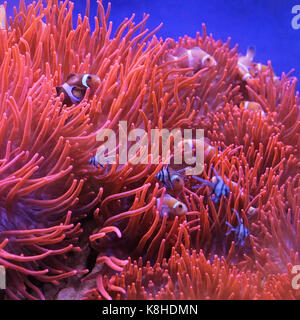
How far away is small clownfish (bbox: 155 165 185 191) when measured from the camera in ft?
5.36

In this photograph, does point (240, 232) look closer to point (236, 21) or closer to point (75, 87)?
point (75, 87)

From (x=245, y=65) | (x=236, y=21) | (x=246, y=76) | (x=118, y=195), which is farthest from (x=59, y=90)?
(x=236, y=21)

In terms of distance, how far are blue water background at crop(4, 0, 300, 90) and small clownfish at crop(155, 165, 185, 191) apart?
2.13 meters

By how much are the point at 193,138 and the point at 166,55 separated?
663 mm

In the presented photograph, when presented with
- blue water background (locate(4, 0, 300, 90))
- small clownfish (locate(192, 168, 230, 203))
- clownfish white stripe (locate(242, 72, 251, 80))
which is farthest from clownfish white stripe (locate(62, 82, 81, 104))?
blue water background (locate(4, 0, 300, 90))

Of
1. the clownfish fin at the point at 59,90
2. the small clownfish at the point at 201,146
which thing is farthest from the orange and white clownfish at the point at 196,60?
the clownfish fin at the point at 59,90

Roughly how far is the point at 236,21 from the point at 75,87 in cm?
244

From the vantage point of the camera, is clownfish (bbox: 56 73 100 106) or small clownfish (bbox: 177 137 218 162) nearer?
clownfish (bbox: 56 73 100 106)

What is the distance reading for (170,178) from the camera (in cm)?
166

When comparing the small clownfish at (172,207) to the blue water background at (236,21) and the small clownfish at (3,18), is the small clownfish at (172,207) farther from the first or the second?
the blue water background at (236,21)

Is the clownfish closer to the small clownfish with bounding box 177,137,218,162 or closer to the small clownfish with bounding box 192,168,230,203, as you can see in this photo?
the small clownfish with bounding box 177,137,218,162

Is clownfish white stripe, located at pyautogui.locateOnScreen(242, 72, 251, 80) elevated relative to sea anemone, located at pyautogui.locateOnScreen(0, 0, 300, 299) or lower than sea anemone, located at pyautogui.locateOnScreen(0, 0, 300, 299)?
elevated
